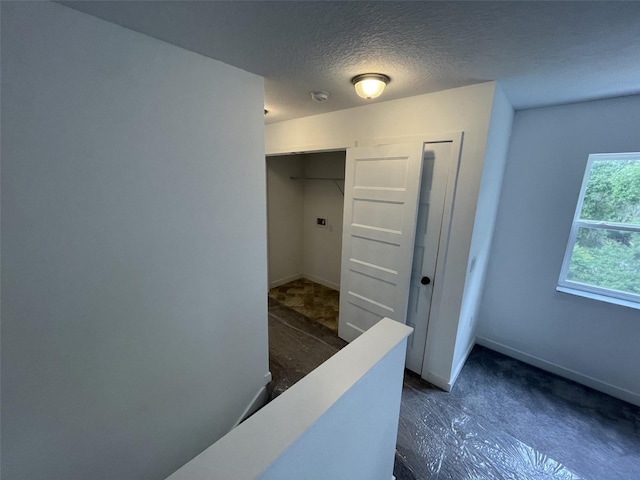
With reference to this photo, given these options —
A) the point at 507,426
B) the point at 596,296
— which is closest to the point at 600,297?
the point at 596,296

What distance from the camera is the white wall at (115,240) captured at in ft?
2.97

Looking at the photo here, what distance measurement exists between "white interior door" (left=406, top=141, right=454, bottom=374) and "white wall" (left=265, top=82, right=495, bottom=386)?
11cm

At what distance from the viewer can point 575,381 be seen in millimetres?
2236

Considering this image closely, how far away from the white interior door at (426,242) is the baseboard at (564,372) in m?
1.02

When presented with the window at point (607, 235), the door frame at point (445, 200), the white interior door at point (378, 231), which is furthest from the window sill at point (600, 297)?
the white interior door at point (378, 231)

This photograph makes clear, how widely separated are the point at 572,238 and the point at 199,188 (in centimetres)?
305

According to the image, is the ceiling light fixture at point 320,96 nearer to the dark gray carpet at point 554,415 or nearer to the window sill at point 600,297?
the dark gray carpet at point 554,415

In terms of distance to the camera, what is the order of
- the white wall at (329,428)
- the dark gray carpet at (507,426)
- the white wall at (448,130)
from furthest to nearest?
the white wall at (448,130) → the dark gray carpet at (507,426) → the white wall at (329,428)

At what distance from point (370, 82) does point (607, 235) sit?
239 cm

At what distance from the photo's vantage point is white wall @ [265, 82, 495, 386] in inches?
67.3

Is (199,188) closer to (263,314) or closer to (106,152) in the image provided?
(106,152)

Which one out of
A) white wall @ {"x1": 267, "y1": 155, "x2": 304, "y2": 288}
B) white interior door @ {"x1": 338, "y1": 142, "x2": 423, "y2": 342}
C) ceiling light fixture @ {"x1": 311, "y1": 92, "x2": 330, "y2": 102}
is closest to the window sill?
white interior door @ {"x1": 338, "y1": 142, "x2": 423, "y2": 342}

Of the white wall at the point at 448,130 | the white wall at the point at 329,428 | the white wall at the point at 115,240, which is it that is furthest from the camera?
the white wall at the point at 448,130

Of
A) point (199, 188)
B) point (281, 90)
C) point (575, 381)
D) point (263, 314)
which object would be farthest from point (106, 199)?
point (575, 381)
